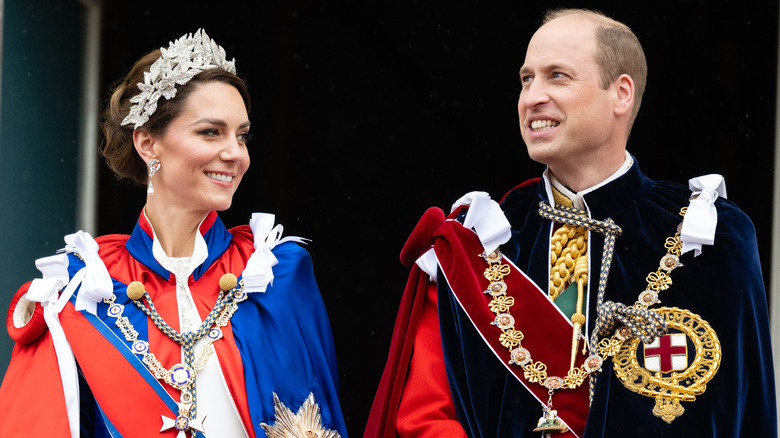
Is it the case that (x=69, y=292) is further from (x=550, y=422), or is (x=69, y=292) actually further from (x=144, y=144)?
(x=550, y=422)

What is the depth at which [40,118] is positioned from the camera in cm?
501

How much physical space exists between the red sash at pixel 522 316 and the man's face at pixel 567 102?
0.37 m

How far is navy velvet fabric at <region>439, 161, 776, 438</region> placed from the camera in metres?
3.08

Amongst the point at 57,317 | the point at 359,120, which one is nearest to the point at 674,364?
the point at 57,317

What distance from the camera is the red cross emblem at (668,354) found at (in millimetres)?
3104

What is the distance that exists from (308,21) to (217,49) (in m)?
1.82

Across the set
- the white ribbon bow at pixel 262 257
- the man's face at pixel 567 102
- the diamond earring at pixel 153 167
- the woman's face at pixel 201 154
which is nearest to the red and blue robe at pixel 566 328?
the man's face at pixel 567 102

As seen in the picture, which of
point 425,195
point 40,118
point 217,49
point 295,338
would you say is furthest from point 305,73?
point 295,338

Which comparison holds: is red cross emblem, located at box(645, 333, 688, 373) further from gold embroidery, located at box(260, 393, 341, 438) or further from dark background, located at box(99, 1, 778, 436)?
dark background, located at box(99, 1, 778, 436)

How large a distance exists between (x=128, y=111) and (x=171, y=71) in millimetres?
228

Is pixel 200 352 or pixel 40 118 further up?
pixel 40 118

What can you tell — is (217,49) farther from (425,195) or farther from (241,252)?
(425,195)

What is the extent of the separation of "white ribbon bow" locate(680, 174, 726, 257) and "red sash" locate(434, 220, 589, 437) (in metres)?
0.42

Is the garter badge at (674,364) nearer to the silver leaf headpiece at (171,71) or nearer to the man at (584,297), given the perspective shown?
the man at (584,297)
